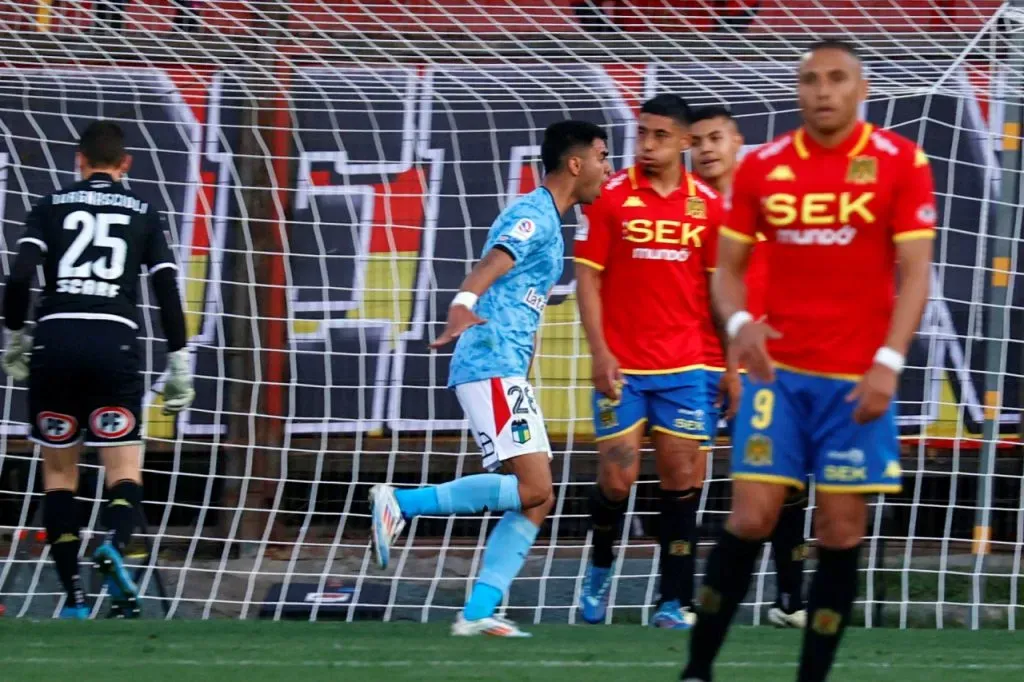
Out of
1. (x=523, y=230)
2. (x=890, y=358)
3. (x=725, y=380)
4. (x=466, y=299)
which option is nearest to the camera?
(x=890, y=358)

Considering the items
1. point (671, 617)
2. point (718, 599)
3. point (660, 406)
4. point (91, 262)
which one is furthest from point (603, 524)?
point (718, 599)

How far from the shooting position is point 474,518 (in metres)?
8.45

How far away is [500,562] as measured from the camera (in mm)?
5930

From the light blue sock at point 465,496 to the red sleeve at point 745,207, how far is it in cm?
196

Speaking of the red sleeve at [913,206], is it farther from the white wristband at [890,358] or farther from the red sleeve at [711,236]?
the red sleeve at [711,236]

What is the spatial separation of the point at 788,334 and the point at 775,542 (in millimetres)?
2588

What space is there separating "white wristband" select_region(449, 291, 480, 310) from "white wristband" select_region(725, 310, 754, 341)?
1440mm

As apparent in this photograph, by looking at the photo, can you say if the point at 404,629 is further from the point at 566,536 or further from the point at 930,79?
the point at 930,79

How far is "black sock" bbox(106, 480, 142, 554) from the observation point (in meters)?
6.38

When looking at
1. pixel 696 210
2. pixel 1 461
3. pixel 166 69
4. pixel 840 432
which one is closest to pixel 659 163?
pixel 696 210

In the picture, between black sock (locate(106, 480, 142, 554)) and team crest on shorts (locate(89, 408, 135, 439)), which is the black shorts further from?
black sock (locate(106, 480, 142, 554))

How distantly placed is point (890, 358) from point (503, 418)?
7.11ft

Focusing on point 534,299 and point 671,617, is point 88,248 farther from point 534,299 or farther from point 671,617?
point 671,617

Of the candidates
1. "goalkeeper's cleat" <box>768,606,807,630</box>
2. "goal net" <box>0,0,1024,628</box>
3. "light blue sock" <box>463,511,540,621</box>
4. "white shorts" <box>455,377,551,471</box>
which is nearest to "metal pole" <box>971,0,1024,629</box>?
"goal net" <box>0,0,1024,628</box>
